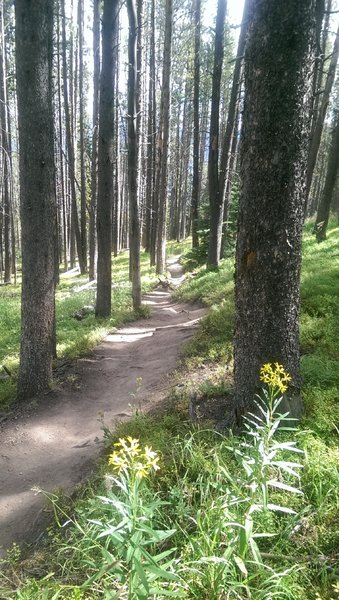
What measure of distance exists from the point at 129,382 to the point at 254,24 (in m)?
5.65

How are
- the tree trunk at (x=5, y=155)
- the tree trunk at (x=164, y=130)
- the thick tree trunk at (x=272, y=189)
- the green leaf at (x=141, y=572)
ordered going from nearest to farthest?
the green leaf at (x=141, y=572), the thick tree trunk at (x=272, y=189), the tree trunk at (x=164, y=130), the tree trunk at (x=5, y=155)

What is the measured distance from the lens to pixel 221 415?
4512mm

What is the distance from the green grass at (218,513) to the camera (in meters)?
2.15

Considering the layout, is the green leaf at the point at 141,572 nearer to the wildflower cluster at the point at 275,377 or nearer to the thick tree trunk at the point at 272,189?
the wildflower cluster at the point at 275,377

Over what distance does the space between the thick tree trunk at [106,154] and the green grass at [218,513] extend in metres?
5.89

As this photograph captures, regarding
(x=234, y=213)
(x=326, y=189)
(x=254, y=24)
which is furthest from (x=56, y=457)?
(x=234, y=213)

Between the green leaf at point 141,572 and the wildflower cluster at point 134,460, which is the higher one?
the wildflower cluster at point 134,460

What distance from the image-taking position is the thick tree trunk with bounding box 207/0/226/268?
505 inches

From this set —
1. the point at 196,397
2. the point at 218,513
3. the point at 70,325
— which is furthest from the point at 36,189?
the point at 218,513

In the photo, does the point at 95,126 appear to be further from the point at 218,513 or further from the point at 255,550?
the point at 255,550

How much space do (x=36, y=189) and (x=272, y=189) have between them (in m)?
4.24

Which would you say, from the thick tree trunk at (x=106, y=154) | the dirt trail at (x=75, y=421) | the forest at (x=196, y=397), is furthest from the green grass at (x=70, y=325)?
the thick tree trunk at (x=106, y=154)

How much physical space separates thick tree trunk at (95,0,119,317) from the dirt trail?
5.97 ft

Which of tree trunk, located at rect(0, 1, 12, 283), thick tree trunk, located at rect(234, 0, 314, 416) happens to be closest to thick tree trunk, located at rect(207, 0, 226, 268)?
tree trunk, located at rect(0, 1, 12, 283)
